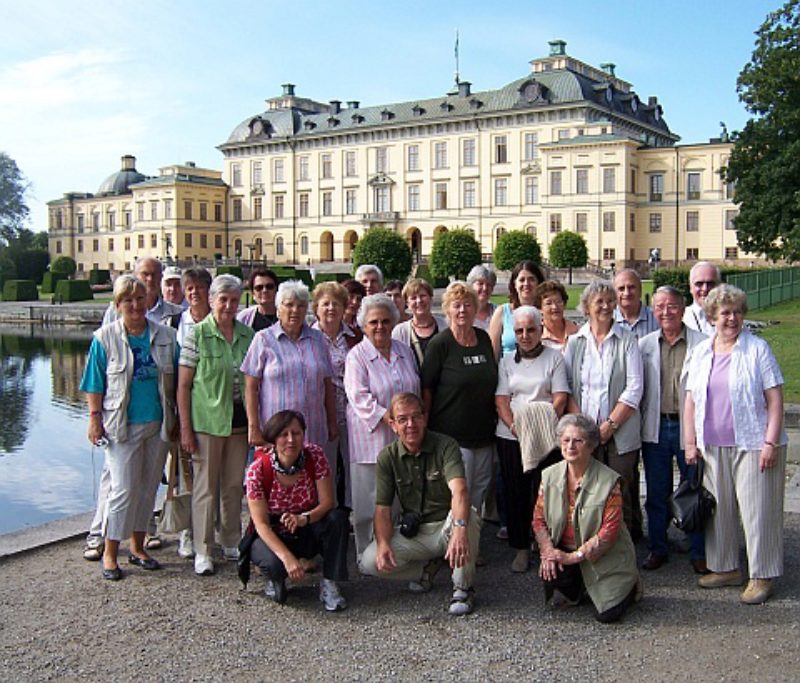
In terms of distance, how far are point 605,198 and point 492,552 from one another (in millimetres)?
49071

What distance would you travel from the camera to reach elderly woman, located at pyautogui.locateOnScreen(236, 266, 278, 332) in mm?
5559

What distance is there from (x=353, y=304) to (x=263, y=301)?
24.1 inches

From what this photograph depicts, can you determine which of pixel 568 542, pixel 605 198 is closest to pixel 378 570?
pixel 568 542

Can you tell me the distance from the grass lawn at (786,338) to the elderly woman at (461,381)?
4.74 meters

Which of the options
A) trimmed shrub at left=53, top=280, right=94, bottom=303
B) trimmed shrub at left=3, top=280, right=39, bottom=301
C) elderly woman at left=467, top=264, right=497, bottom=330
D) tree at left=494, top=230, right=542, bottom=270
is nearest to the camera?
elderly woman at left=467, top=264, right=497, bottom=330

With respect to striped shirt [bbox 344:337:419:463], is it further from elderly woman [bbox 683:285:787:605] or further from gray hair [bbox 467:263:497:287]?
elderly woman [bbox 683:285:787:605]

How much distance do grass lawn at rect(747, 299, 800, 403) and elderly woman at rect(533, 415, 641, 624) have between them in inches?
194

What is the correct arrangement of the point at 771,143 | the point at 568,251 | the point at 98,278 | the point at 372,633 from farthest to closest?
the point at 98,278 < the point at 568,251 < the point at 771,143 < the point at 372,633

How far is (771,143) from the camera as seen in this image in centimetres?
2855

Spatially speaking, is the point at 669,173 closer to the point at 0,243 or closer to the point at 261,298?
the point at 0,243

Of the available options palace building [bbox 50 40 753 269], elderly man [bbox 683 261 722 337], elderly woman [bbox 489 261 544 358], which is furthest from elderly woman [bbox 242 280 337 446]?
palace building [bbox 50 40 753 269]

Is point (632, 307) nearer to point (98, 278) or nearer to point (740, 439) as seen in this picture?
point (740, 439)

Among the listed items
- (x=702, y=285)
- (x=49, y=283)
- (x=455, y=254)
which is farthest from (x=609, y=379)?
(x=49, y=283)

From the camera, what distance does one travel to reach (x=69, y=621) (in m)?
4.21
